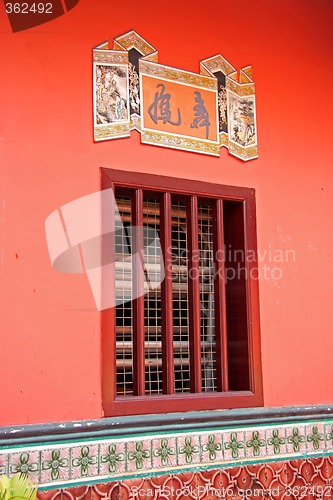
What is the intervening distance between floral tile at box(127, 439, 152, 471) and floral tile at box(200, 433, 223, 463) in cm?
32

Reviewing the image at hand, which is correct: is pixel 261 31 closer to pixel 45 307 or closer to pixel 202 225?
pixel 202 225

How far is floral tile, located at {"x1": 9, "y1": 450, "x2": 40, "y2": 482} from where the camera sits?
2.93 metres

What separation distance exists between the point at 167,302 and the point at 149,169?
0.76m

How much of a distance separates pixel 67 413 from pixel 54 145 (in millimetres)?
1394

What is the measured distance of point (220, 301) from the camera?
3688 mm

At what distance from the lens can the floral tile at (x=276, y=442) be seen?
11.8 feet

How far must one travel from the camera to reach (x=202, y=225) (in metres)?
4.07

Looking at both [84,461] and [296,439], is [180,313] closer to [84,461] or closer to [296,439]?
[296,439]

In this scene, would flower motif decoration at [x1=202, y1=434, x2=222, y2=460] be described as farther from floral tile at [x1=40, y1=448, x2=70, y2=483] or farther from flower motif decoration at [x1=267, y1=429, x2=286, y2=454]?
floral tile at [x1=40, y1=448, x2=70, y2=483]

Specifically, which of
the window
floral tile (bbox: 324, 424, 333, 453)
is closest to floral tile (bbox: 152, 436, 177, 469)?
the window

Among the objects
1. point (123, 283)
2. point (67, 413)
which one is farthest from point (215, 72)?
point (67, 413)

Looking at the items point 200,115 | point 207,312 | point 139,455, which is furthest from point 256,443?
point 200,115

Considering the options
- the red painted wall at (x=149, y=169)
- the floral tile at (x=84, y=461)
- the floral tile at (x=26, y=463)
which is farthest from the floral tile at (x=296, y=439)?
the floral tile at (x=26, y=463)

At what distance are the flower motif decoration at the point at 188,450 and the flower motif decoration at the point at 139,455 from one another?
0.68 feet
